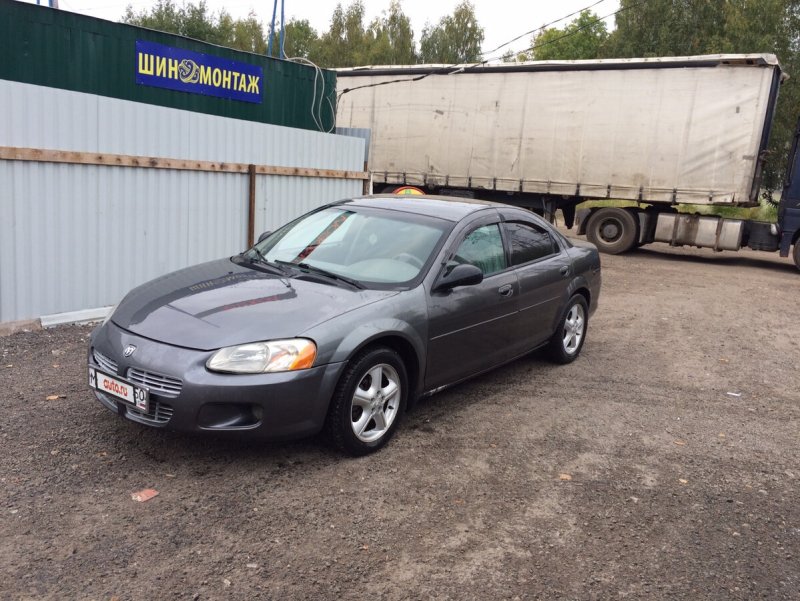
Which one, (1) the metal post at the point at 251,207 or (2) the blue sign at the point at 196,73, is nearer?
(1) the metal post at the point at 251,207

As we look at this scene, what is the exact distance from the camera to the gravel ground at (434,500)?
3082 millimetres

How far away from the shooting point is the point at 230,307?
13.7ft

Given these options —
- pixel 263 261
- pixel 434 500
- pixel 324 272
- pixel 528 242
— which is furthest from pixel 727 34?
pixel 434 500

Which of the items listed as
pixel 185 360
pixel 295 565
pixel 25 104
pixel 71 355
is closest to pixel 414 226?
pixel 185 360

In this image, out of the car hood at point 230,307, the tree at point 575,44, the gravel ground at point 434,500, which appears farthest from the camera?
the tree at point 575,44

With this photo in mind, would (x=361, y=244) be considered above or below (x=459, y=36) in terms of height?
below

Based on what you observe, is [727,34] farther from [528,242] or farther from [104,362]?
[104,362]

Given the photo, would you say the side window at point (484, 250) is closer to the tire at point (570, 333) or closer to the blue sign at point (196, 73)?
the tire at point (570, 333)

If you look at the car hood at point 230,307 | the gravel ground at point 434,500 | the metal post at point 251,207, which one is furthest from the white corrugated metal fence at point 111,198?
the car hood at point 230,307

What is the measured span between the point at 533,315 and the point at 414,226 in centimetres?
135

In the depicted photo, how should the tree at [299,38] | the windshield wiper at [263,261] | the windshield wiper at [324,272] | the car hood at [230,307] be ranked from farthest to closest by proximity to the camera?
1. the tree at [299,38]
2. the windshield wiper at [263,261]
3. the windshield wiper at [324,272]
4. the car hood at [230,307]

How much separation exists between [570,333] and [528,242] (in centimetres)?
116

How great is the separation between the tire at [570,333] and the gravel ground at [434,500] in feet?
1.34

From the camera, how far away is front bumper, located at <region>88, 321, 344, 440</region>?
3.71m
